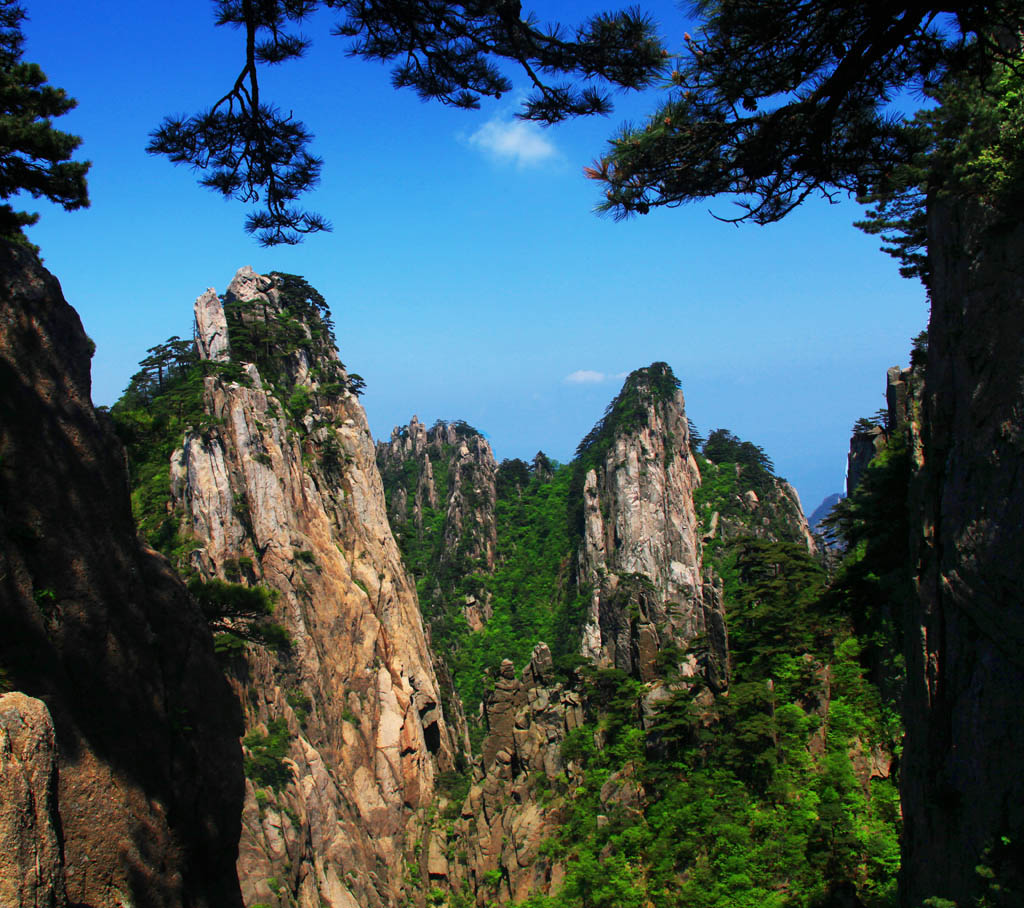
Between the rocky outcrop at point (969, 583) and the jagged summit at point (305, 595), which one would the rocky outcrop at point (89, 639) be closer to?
the rocky outcrop at point (969, 583)

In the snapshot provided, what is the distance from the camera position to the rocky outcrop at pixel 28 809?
177 inches

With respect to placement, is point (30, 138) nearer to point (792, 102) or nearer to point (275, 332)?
point (792, 102)

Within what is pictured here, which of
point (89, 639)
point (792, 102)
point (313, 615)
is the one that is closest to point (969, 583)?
point (792, 102)

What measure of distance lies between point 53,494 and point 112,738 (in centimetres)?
247

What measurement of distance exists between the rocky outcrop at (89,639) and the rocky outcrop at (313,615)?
817 inches

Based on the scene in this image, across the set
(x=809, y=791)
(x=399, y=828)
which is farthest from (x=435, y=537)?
(x=809, y=791)

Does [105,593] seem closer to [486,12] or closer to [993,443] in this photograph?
[486,12]

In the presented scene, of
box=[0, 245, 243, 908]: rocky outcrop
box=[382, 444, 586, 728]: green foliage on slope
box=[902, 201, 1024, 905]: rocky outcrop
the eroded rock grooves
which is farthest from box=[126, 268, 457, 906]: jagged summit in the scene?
box=[902, 201, 1024, 905]: rocky outcrop

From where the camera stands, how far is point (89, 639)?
7195 millimetres

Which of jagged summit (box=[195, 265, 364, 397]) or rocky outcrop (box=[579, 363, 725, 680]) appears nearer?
jagged summit (box=[195, 265, 364, 397])

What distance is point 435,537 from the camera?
284 ft

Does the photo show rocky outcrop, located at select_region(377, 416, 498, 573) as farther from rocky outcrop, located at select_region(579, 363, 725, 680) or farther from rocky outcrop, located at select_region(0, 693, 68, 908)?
rocky outcrop, located at select_region(0, 693, 68, 908)

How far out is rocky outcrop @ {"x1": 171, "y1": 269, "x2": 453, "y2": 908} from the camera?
31.2 meters

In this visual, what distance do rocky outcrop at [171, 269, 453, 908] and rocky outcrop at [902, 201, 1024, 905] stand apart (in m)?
23.8
